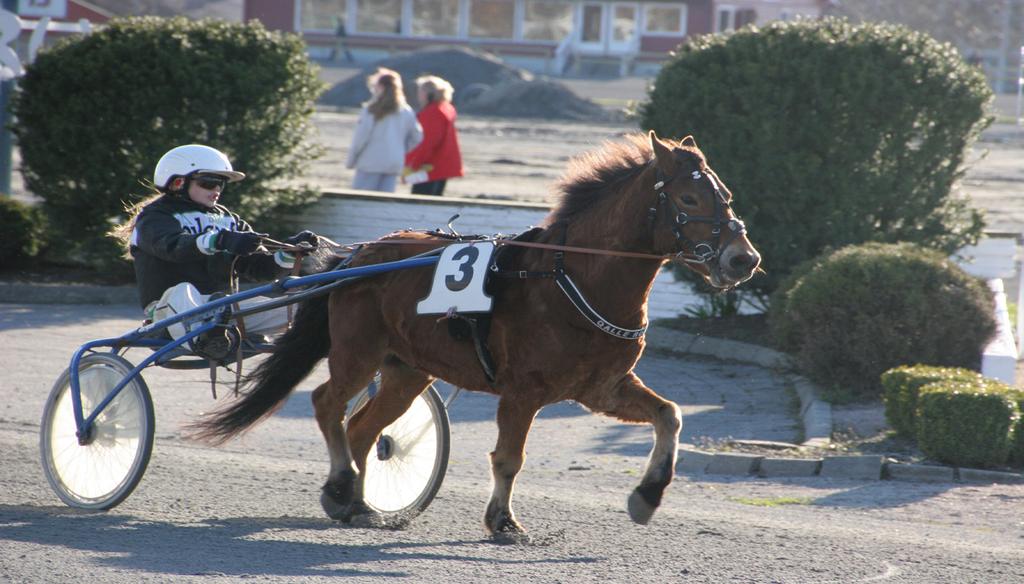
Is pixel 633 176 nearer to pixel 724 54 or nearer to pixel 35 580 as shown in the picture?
pixel 35 580

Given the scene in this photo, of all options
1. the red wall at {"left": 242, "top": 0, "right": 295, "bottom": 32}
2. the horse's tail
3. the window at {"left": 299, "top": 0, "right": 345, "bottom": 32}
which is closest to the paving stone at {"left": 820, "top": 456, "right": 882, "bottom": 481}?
the horse's tail

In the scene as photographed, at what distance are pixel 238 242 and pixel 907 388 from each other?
427 centimetres

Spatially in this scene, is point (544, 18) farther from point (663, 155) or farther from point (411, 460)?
point (663, 155)

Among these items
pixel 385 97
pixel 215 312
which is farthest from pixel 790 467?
pixel 385 97

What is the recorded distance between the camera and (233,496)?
6789mm

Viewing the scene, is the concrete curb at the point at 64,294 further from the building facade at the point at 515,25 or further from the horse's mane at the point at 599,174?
the building facade at the point at 515,25

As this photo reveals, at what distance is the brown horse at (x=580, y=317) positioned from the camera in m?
5.59

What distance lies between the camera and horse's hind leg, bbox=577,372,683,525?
5.77m

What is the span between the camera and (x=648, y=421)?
5961 millimetres

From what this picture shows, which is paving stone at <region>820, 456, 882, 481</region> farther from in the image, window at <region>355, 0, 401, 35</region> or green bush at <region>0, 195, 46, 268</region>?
window at <region>355, 0, 401, 35</region>

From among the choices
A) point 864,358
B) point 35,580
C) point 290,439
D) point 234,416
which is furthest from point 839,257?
point 35,580

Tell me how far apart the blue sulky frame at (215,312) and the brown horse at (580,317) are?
0.14m

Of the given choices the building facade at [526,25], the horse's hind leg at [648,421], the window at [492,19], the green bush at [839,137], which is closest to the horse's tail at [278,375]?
the horse's hind leg at [648,421]

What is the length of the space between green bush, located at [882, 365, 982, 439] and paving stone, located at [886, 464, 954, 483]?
44 centimetres
